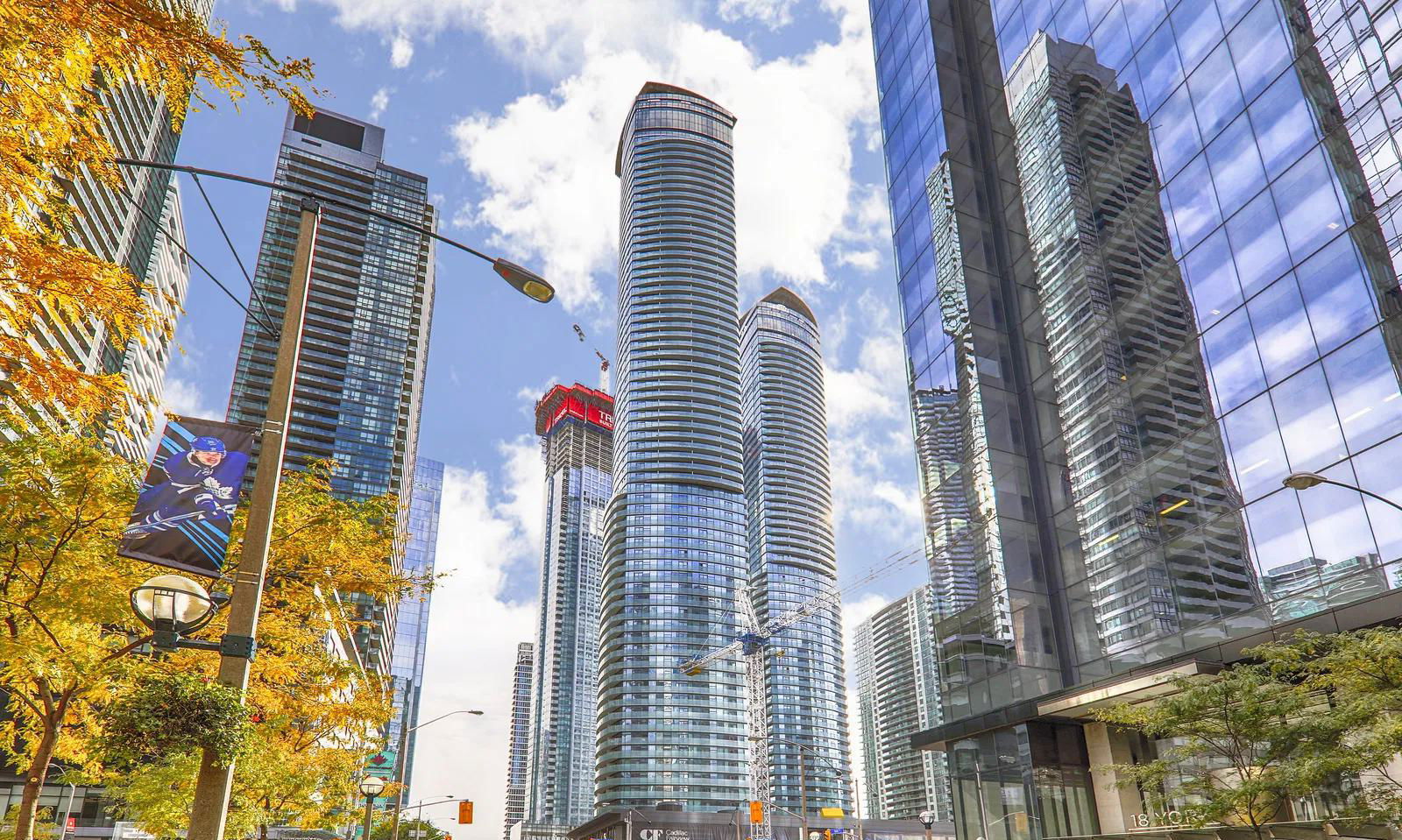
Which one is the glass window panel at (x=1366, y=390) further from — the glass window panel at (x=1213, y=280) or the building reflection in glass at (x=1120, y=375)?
the glass window panel at (x=1213, y=280)

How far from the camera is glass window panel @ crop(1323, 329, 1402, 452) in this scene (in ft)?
92.3

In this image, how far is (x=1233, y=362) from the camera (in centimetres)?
3416

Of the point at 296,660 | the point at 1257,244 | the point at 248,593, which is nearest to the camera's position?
the point at 248,593

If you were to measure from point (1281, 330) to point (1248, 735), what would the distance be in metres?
15.6

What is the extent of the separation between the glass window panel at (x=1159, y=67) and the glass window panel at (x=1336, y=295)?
11.3m

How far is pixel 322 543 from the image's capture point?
71.3ft

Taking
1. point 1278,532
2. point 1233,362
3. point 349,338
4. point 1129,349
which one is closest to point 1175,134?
point 1129,349

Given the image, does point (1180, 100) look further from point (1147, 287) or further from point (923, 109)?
point (923, 109)

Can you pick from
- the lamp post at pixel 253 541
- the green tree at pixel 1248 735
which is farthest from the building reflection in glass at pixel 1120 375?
the lamp post at pixel 253 541

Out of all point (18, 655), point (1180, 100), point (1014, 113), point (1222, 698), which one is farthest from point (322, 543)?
point (1014, 113)

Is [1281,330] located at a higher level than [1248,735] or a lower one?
higher

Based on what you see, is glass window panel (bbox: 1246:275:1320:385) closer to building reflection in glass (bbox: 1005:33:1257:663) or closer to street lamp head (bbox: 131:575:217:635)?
building reflection in glass (bbox: 1005:33:1257:663)

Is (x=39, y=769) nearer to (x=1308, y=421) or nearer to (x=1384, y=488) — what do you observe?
(x=1384, y=488)

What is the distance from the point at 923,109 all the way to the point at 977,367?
1722 cm
